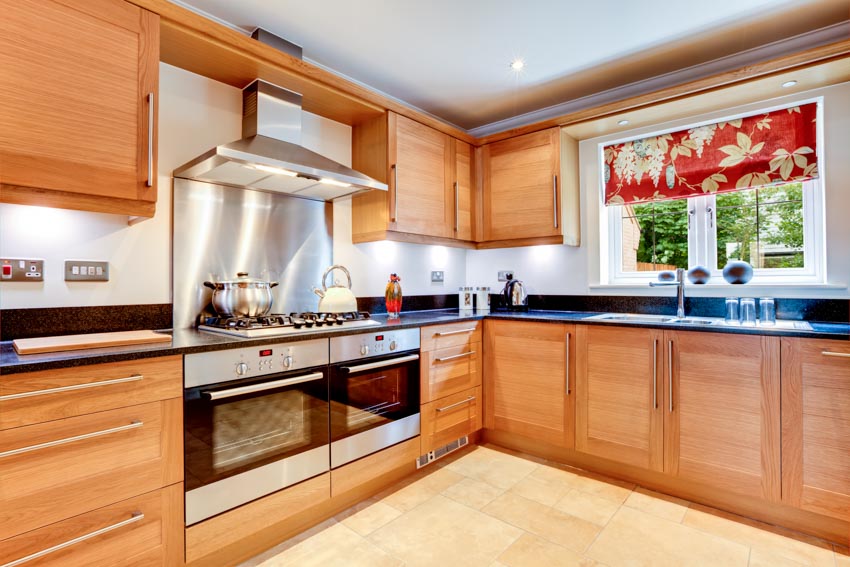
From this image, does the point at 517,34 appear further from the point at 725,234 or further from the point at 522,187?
the point at 725,234

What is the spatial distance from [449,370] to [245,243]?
4.56 feet

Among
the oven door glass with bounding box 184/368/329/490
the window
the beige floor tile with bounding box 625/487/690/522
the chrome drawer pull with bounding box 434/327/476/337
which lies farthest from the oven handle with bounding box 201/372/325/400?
the window

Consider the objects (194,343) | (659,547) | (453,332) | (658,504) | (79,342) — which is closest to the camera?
(79,342)

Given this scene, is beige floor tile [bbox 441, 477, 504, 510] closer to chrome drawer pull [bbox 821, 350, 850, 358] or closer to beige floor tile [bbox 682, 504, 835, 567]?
beige floor tile [bbox 682, 504, 835, 567]

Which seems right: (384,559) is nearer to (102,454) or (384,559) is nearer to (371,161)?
(102,454)

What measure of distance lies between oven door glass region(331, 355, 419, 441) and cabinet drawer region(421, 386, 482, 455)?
143 millimetres

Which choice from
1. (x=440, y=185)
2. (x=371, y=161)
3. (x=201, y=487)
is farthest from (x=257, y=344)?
(x=440, y=185)

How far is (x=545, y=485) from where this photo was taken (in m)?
2.39

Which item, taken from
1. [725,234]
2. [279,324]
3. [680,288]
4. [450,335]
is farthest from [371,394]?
[725,234]

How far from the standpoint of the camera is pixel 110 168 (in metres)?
1.62

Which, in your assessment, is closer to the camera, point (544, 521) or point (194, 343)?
point (194, 343)

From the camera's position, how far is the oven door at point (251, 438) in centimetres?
158

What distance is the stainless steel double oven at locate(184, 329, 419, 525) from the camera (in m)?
1.60

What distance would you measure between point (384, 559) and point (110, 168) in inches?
72.8
